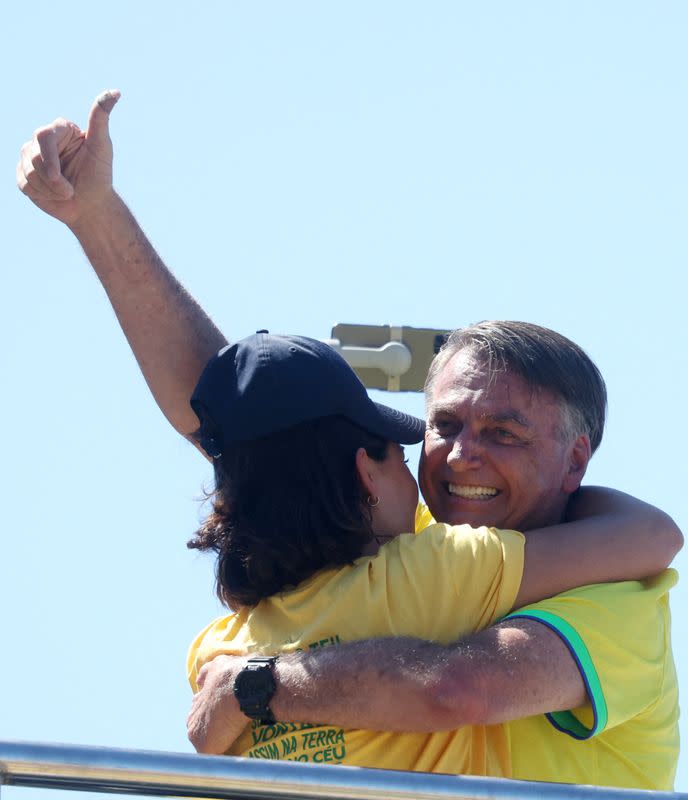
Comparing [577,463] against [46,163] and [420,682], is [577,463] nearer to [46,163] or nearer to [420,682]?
[420,682]

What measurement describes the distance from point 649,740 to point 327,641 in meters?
0.79

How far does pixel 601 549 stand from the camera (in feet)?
10.7

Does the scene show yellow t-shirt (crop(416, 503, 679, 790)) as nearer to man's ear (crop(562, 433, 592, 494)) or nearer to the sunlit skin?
the sunlit skin

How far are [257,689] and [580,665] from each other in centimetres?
66

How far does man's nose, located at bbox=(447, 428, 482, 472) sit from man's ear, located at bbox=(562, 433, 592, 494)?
28 centimetres

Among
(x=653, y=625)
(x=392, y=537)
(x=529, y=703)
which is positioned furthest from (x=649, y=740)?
(x=392, y=537)

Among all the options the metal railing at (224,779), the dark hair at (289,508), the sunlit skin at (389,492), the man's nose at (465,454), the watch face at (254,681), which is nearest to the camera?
the metal railing at (224,779)

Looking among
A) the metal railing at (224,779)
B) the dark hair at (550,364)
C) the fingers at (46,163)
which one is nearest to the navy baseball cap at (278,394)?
the dark hair at (550,364)

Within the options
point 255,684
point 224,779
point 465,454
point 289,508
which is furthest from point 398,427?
point 224,779

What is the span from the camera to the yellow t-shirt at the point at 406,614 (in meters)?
2.90

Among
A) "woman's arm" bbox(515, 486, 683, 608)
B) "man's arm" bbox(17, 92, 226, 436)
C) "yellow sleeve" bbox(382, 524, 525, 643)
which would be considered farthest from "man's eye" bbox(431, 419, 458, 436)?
"yellow sleeve" bbox(382, 524, 525, 643)

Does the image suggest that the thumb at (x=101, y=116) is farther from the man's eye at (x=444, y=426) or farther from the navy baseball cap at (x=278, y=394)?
the man's eye at (x=444, y=426)

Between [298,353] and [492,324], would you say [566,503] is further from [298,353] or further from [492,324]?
[298,353]

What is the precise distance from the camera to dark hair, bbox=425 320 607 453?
3.86 metres
